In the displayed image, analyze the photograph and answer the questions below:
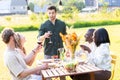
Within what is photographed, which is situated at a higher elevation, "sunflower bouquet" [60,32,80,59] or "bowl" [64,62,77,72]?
"sunflower bouquet" [60,32,80,59]

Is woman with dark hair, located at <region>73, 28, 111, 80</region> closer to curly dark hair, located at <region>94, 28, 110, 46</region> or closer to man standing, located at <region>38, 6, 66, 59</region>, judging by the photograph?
curly dark hair, located at <region>94, 28, 110, 46</region>

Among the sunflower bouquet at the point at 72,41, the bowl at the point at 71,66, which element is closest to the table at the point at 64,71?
the bowl at the point at 71,66

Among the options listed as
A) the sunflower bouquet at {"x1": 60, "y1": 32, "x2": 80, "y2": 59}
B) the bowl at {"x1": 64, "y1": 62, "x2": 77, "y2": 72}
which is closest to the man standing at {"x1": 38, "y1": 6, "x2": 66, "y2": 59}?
the sunflower bouquet at {"x1": 60, "y1": 32, "x2": 80, "y2": 59}

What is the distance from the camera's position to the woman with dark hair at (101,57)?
368 centimetres

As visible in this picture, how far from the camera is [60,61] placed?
393cm

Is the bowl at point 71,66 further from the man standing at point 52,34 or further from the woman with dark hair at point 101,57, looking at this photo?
the man standing at point 52,34

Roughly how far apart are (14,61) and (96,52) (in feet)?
3.26

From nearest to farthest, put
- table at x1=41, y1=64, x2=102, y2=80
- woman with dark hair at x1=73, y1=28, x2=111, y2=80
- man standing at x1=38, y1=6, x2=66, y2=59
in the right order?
table at x1=41, y1=64, x2=102, y2=80
woman with dark hair at x1=73, y1=28, x2=111, y2=80
man standing at x1=38, y1=6, x2=66, y2=59

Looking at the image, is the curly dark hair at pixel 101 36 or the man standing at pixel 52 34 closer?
the curly dark hair at pixel 101 36

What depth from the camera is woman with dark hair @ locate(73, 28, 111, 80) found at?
12.1 ft

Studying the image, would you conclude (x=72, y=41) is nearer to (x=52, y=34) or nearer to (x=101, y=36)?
(x=101, y=36)

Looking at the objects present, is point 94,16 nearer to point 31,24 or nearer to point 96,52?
point 31,24


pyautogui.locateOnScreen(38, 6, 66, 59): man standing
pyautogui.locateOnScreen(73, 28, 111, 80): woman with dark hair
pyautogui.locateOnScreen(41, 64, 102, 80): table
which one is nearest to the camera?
pyautogui.locateOnScreen(41, 64, 102, 80): table

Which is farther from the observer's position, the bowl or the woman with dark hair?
the woman with dark hair
